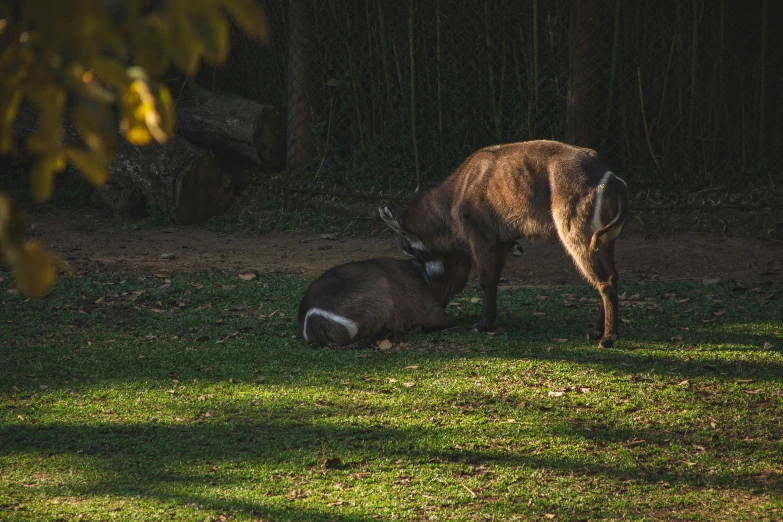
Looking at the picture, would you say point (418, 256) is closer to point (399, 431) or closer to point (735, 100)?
point (399, 431)

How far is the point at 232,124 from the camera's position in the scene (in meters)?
9.30

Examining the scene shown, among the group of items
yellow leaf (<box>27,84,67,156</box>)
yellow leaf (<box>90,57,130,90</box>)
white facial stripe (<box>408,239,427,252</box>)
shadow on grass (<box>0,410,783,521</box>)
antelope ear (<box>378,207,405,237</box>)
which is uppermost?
yellow leaf (<box>90,57,130,90</box>)

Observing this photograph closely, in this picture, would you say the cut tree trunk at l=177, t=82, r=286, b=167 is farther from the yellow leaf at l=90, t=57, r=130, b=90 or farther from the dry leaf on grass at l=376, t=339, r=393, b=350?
the yellow leaf at l=90, t=57, r=130, b=90

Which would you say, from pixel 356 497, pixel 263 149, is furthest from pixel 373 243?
pixel 356 497

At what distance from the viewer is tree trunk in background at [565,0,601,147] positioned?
790 cm

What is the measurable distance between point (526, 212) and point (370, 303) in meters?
1.06

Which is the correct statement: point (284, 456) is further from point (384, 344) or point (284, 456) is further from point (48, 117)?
point (48, 117)

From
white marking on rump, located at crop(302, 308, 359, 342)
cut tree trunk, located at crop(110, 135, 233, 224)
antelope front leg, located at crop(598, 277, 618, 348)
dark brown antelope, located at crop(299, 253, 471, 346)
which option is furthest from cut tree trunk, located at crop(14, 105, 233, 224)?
antelope front leg, located at crop(598, 277, 618, 348)

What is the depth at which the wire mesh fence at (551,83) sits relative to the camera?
8.30m

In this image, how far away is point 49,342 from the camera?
4.96 m

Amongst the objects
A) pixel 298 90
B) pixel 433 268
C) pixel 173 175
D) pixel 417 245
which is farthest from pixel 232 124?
pixel 433 268

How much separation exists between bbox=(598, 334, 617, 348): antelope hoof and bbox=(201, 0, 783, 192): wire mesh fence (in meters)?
3.72

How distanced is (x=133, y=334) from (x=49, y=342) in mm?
479

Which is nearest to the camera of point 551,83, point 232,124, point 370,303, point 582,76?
point 370,303
